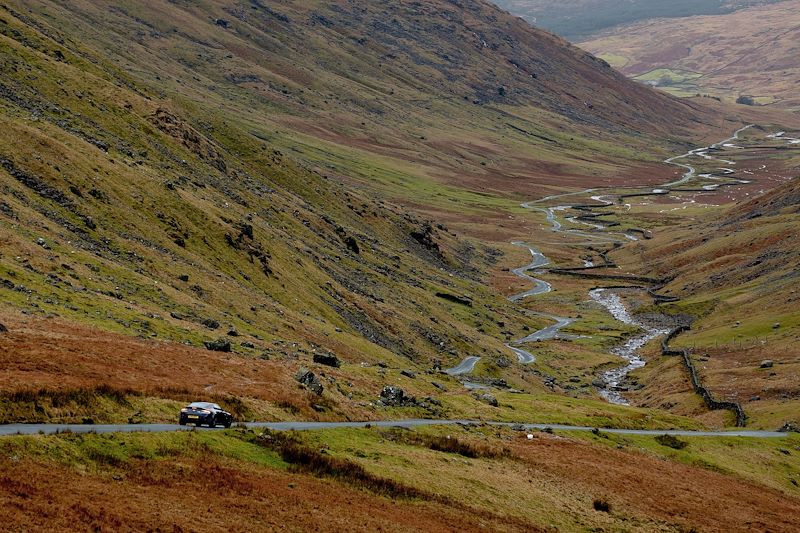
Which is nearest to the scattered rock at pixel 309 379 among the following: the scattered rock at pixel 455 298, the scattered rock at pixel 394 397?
the scattered rock at pixel 394 397

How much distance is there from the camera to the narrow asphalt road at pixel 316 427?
4022 cm

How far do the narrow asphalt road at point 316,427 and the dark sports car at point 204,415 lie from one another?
0.66 meters

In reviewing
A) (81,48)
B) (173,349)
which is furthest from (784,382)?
(81,48)

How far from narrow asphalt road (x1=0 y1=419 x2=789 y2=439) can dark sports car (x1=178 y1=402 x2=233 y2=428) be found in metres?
0.66

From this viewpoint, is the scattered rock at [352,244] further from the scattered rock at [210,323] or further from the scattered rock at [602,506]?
the scattered rock at [602,506]

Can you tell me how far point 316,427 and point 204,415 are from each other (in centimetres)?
1056

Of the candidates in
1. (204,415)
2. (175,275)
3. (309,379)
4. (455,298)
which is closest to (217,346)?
(309,379)

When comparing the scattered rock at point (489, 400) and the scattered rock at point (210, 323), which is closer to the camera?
the scattered rock at point (210, 323)

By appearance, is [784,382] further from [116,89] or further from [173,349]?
[116,89]

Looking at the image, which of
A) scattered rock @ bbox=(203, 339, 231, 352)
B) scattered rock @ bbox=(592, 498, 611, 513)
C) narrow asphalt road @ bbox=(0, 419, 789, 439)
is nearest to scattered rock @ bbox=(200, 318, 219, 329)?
scattered rock @ bbox=(203, 339, 231, 352)

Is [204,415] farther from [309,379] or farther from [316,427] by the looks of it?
[309,379]

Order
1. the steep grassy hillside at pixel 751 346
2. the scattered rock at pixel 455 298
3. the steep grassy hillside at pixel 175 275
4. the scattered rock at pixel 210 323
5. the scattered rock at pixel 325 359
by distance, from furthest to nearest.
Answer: the scattered rock at pixel 455 298
the steep grassy hillside at pixel 751 346
the scattered rock at pixel 210 323
the scattered rock at pixel 325 359
the steep grassy hillside at pixel 175 275

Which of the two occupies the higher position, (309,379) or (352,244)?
(309,379)

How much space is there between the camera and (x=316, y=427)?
2247 inches
